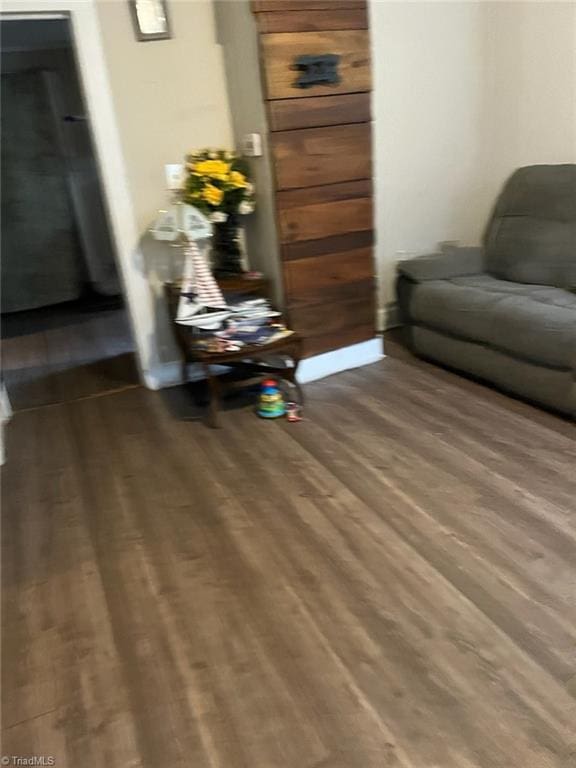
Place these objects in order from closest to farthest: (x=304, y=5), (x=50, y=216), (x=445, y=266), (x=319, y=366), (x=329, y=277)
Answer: (x=304, y=5) → (x=329, y=277) → (x=319, y=366) → (x=445, y=266) → (x=50, y=216)

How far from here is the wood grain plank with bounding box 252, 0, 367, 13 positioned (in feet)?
8.61

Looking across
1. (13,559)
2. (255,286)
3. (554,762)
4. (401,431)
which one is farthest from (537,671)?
(255,286)

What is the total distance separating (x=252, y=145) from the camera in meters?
2.96

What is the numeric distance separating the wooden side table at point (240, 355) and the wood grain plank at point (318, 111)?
757 mm

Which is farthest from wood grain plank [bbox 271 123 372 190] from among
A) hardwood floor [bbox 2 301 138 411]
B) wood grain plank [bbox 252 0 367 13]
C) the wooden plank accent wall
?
hardwood floor [bbox 2 301 138 411]

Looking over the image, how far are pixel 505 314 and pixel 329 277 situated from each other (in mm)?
869

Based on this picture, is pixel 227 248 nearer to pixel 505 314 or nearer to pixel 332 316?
pixel 332 316

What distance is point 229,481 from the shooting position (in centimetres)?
246

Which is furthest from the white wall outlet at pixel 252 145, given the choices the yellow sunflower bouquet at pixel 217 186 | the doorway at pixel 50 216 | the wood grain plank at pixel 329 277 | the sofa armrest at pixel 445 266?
the doorway at pixel 50 216

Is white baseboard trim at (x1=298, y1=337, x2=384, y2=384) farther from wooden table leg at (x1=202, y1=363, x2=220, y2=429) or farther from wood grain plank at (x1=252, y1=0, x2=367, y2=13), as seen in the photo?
wood grain plank at (x1=252, y1=0, x2=367, y2=13)

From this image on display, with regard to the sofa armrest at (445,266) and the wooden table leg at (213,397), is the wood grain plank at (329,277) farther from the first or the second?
the wooden table leg at (213,397)

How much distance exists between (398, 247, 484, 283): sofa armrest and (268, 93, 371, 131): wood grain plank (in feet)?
2.67

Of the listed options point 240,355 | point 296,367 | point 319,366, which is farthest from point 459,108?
point 240,355

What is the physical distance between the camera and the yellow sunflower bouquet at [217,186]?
116 inches
